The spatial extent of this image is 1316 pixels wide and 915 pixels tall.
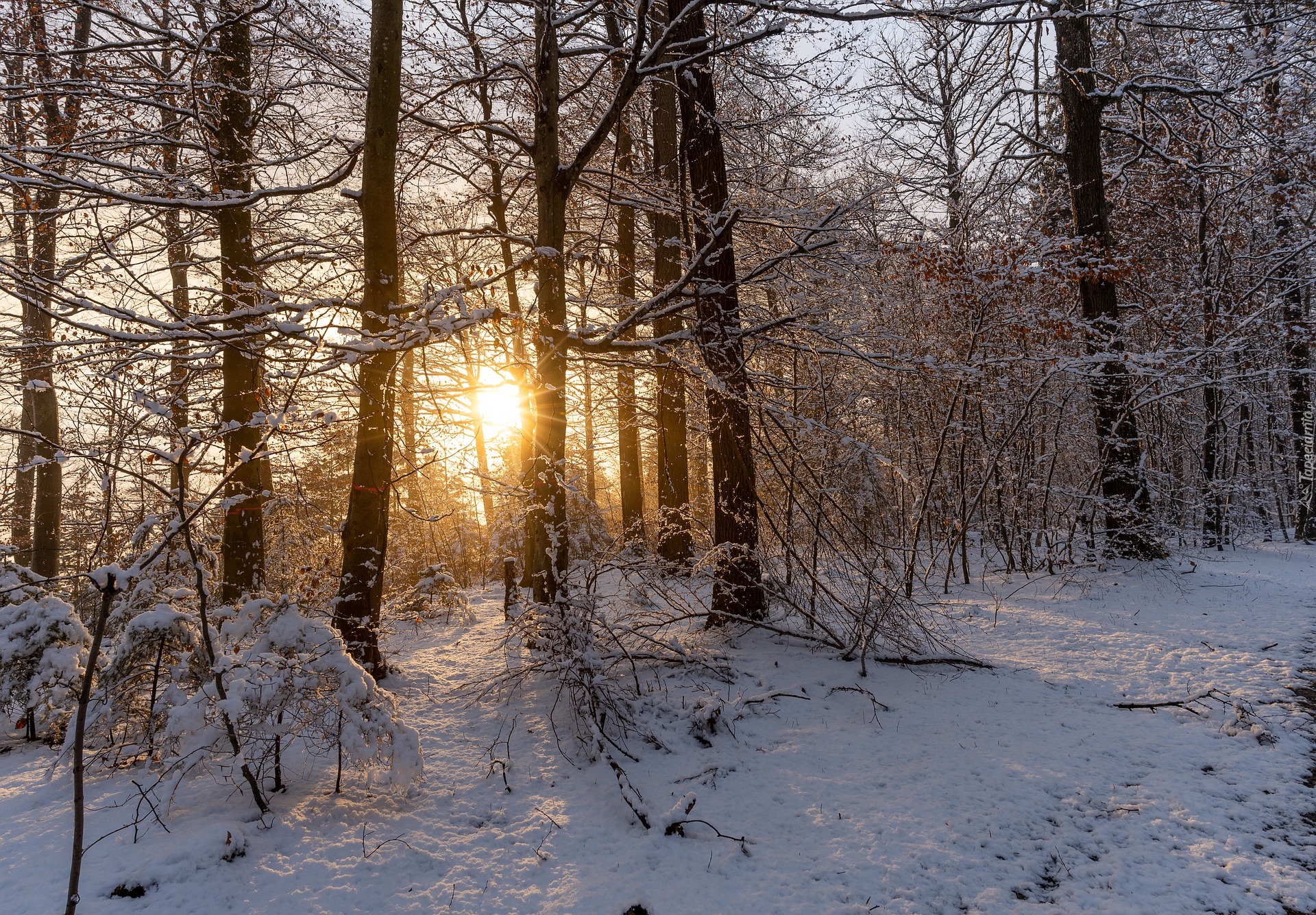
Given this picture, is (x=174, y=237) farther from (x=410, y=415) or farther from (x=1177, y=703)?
(x=1177, y=703)

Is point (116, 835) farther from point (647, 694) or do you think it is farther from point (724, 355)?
point (724, 355)

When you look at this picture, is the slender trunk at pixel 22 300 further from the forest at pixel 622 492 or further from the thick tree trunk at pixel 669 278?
the thick tree trunk at pixel 669 278

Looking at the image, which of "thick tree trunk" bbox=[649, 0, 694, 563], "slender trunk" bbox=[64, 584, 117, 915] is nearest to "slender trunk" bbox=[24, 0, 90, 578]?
"slender trunk" bbox=[64, 584, 117, 915]

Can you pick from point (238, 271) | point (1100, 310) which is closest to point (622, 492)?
point (238, 271)

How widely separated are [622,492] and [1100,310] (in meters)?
7.60

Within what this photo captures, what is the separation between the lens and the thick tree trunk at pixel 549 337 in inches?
184

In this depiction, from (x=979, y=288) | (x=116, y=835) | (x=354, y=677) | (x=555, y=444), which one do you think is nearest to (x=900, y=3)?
(x=979, y=288)

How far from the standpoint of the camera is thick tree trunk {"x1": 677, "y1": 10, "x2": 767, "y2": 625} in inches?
219

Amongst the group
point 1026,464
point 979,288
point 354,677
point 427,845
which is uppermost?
point 979,288

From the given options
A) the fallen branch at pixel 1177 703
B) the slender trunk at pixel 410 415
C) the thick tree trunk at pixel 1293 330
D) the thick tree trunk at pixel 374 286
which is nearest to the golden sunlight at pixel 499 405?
the slender trunk at pixel 410 415

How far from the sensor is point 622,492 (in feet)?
36.6

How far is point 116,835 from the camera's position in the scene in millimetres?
3061

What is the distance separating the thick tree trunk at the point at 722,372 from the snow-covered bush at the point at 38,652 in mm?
4154

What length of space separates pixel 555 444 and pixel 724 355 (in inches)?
63.2
